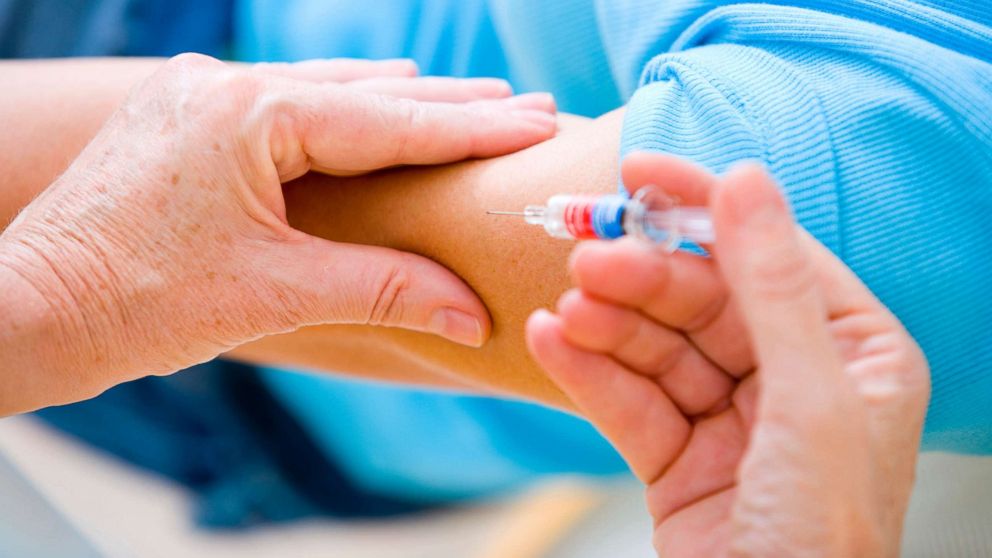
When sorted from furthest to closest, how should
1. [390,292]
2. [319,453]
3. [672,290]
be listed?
1. [319,453]
2. [390,292]
3. [672,290]

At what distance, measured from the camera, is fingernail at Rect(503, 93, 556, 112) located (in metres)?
0.91

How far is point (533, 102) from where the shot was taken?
91 centimetres

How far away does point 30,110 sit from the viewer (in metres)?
1.00

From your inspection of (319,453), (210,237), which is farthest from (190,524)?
(210,237)

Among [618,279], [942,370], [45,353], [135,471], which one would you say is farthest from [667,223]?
[135,471]

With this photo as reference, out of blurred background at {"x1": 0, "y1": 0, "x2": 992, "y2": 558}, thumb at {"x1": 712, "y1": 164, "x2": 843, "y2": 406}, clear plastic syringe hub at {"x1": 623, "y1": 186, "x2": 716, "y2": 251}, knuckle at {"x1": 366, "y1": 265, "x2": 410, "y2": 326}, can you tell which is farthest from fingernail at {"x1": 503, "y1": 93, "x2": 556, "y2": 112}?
thumb at {"x1": 712, "y1": 164, "x2": 843, "y2": 406}

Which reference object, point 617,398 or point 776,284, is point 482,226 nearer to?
point 617,398

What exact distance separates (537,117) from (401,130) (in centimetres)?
16

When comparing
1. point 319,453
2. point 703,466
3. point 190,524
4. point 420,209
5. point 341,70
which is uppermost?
point 341,70

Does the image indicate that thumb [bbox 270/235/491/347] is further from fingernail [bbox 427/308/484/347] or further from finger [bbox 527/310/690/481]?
finger [bbox 527/310/690/481]

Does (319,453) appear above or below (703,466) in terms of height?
below

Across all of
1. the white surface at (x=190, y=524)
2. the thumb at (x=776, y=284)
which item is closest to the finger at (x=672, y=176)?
the thumb at (x=776, y=284)

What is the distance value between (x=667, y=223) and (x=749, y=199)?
127 mm

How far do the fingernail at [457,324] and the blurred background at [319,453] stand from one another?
0.34 metres
